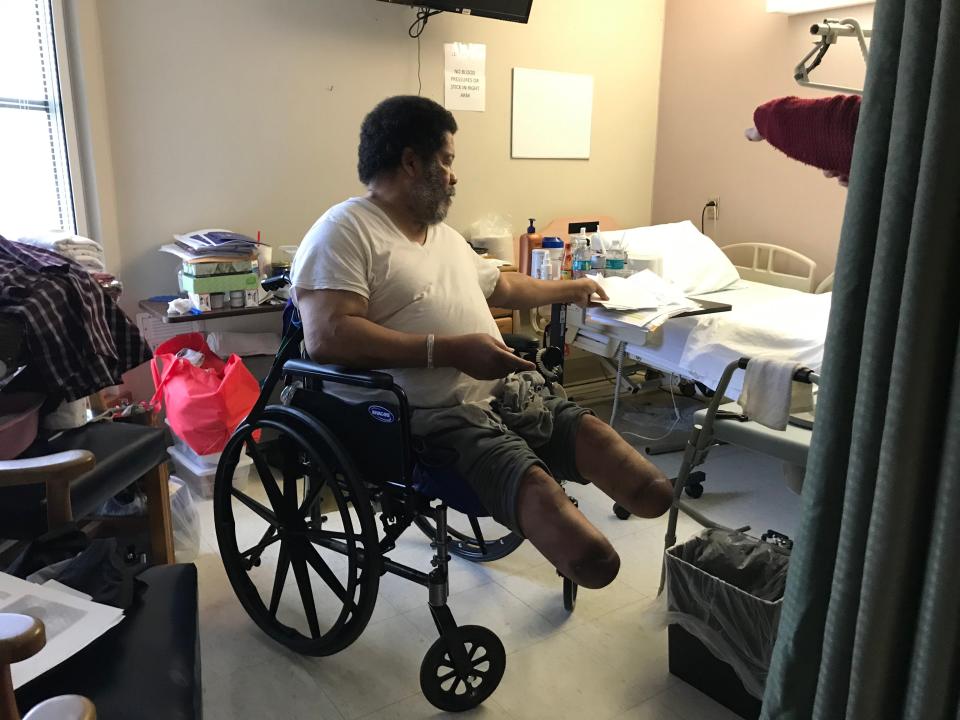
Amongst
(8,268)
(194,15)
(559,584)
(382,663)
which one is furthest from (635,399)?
(8,268)

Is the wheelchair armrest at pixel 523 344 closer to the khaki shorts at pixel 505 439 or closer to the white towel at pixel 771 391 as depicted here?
the khaki shorts at pixel 505 439

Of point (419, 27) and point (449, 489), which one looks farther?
point (419, 27)

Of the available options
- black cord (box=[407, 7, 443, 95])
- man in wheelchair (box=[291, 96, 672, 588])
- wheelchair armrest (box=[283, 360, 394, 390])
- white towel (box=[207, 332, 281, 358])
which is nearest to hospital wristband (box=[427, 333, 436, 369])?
man in wheelchair (box=[291, 96, 672, 588])

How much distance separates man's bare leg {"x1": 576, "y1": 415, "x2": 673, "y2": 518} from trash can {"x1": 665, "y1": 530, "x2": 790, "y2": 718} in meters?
0.16

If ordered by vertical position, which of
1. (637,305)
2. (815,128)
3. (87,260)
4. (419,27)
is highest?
(419,27)

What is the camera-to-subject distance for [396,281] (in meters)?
1.72

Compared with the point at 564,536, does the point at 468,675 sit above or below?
below

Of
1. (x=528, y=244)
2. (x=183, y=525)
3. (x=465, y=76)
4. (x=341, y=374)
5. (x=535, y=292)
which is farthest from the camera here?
(x=528, y=244)

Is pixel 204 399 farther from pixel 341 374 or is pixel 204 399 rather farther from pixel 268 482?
pixel 341 374

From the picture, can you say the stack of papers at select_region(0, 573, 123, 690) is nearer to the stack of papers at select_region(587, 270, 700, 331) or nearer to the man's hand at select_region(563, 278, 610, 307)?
the man's hand at select_region(563, 278, 610, 307)

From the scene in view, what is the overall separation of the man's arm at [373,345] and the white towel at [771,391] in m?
0.65

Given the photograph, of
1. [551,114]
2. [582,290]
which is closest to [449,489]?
[582,290]

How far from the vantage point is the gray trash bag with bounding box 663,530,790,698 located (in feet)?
4.97

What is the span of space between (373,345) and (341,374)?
100 mm
